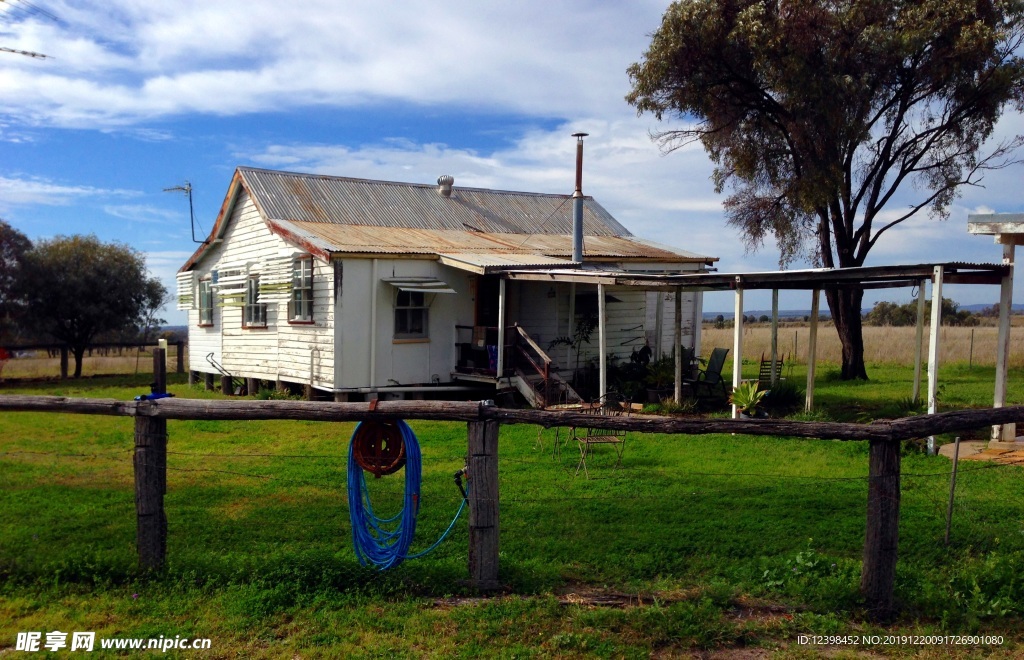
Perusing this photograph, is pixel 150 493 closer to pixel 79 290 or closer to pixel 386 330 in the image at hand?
pixel 386 330

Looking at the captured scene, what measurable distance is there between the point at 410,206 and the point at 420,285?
221 inches

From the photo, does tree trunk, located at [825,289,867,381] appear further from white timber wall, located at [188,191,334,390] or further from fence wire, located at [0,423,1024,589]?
white timber wall, located at [188,191,334,390]

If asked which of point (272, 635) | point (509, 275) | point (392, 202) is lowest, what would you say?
point (272, 635)

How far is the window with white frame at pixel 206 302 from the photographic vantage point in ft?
68.3

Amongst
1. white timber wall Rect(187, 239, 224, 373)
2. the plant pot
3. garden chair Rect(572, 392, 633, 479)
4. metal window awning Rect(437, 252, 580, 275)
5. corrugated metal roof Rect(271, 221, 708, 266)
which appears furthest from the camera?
white timber wall Rect(187, 239, 224, 373)

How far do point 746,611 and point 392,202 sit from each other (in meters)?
16.8

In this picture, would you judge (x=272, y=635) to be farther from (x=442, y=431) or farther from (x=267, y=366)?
(x=267, y=366)

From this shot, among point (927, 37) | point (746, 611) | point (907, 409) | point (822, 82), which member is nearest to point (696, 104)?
point (822, 82)

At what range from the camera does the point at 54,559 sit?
19.5 ft

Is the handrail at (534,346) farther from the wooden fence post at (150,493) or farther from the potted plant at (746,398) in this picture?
the wooden fence post at (150,493)

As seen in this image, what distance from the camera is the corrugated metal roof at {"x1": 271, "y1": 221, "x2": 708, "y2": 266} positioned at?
15945 mm

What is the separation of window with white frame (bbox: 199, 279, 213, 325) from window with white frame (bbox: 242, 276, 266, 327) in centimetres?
253

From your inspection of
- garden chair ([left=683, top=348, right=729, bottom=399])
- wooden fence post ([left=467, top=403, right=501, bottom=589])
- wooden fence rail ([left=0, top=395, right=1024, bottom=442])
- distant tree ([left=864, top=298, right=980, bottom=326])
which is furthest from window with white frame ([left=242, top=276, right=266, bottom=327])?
distant tree ([left=864, top=298, right=980, bottom=326])

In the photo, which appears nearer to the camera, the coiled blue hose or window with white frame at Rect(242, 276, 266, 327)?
the coiled blue hose
